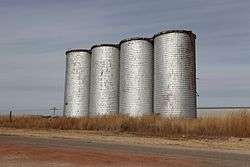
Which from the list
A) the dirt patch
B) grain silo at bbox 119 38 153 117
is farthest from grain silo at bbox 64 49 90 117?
the dirt patch

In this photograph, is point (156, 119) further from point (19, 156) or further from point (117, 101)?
point (19, 156)

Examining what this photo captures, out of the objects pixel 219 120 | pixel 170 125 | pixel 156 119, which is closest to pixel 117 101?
pixel 156 119

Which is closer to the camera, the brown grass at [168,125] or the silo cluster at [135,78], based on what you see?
the brown grass at [168,125]

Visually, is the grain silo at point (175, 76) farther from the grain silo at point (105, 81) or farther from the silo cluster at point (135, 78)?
the grain silo at point (105, 81)

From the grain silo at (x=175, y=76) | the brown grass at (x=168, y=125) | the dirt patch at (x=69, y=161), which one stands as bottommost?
the dirt patch at (x=69, y=161)

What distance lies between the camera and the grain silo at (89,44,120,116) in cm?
4138

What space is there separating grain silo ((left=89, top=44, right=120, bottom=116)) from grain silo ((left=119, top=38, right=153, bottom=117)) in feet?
5.47

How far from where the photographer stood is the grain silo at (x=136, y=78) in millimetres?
38156

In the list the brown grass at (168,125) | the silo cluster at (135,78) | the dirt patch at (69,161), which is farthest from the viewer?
the silo cluster at (135,78)

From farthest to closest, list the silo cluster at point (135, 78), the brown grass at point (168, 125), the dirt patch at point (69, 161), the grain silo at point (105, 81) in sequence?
the grain silo at point (105, 81) < the silo cluster at point (135, 78) < the brown grass at point (168, 125) < the dirt patch at point (69, 161)

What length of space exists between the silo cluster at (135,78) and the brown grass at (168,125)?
3.91m

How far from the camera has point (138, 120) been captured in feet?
108

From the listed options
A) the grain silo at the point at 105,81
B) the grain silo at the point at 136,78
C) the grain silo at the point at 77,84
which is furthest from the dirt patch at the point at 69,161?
the grain silo at the point at 77,84

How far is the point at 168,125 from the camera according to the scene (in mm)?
30109
